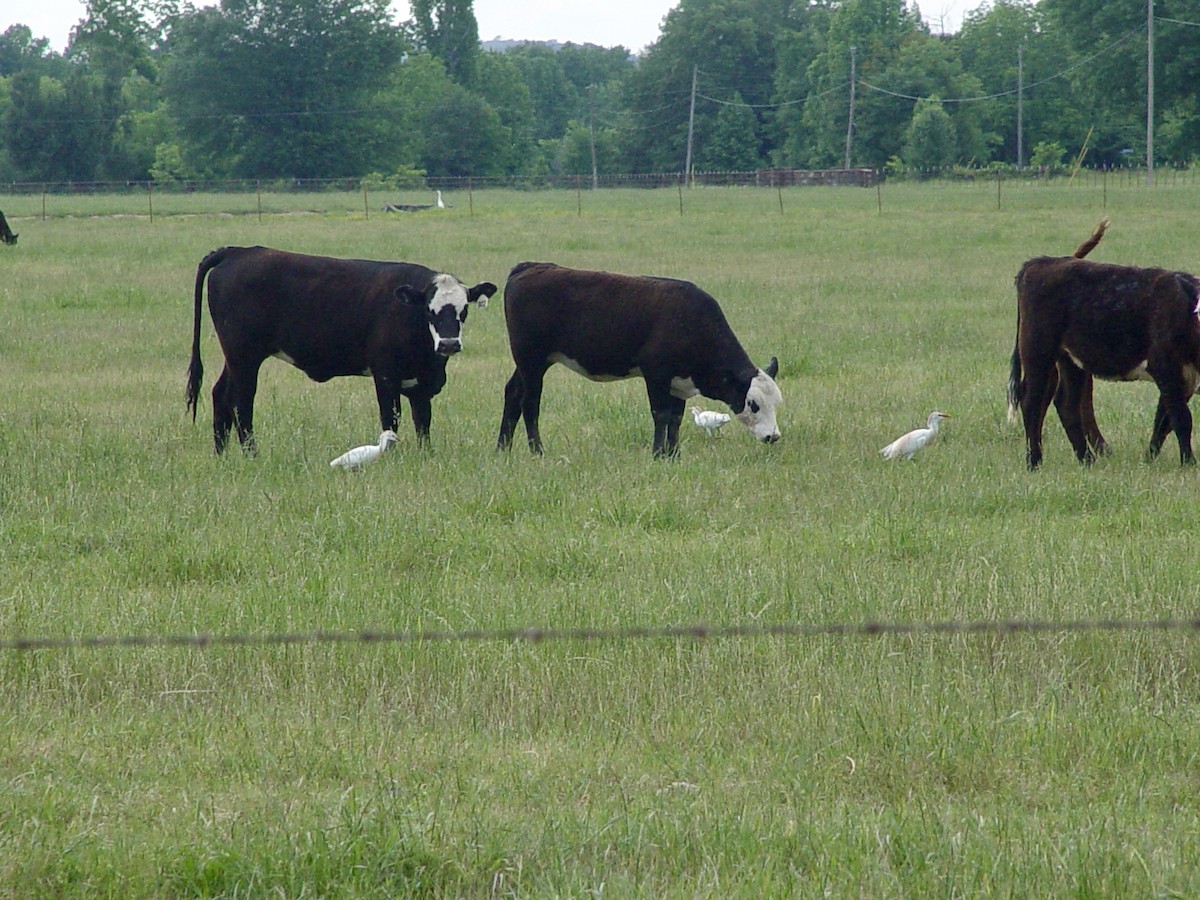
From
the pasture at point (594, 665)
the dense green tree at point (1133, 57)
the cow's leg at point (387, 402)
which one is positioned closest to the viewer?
the pasture at point (594, 665)

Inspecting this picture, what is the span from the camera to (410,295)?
1080 centimetres

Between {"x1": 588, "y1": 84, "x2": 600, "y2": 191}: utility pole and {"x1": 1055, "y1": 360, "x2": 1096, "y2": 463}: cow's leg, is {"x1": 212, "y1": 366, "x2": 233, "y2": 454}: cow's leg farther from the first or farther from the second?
{"x1": 588, "y1": 84, "x2": 600, "y2": 191}: utility pole

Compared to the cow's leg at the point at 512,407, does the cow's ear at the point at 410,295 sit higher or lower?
higher

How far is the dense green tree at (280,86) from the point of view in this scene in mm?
97125

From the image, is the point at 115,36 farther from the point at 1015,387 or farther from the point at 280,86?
the point at 1015,387

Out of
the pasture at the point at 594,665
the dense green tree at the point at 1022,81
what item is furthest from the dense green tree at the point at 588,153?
the pasture at the point at 594,665

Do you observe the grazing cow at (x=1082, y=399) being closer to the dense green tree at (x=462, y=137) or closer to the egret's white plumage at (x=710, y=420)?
the egret's white plumage at (x=710, y=420)

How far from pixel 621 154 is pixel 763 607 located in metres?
114

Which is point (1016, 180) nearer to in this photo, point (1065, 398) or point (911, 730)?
point (1065, 398)

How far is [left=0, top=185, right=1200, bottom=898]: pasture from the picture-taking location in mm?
3953

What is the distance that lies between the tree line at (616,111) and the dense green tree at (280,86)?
0.13m

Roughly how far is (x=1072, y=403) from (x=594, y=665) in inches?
Answer: 232

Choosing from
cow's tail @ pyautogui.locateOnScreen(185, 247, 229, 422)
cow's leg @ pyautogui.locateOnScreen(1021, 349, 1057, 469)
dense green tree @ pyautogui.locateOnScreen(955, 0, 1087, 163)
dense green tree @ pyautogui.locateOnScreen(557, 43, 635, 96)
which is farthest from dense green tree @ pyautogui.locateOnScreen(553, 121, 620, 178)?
cow's leg @ pyautogui.locateOnScreen(1021, 349, 1057, 469)

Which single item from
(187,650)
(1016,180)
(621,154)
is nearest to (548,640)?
(187,650)
